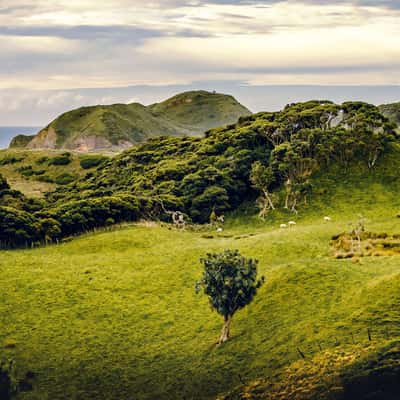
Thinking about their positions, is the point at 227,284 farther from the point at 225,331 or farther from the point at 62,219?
the point at 62,219

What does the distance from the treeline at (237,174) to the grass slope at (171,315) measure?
51.9 feet

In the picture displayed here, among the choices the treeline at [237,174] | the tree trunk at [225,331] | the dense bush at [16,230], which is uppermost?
the treeline at [237,174]

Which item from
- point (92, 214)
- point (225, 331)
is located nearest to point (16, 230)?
point (92, 214)

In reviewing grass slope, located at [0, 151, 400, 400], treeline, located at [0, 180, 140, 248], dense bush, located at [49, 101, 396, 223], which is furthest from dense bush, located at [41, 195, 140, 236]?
grass slope, located at [0, 151, 400, 400]

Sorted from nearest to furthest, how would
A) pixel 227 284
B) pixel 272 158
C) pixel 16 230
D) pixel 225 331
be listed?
pixel 227 284 → pixel 225 331 → pixel 16 230 → pixel 272 158

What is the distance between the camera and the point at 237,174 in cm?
14150

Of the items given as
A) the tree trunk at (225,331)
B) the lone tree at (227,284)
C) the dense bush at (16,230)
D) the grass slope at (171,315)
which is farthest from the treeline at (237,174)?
the tree trunk at (225,331)

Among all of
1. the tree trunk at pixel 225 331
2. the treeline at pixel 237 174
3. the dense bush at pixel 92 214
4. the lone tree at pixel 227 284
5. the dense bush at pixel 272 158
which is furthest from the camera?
the dense bush at pixel 272 158

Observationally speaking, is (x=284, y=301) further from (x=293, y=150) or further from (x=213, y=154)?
(x=213, y=154)

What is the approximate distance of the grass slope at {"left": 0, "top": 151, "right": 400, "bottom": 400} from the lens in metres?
55.8

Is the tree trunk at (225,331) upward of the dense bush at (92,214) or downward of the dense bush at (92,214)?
downward

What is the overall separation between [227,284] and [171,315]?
13350 millimetres

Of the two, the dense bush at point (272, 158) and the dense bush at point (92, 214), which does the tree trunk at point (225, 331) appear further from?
the dense bush at point (272, 158)

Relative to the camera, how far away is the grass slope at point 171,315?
5578cm
